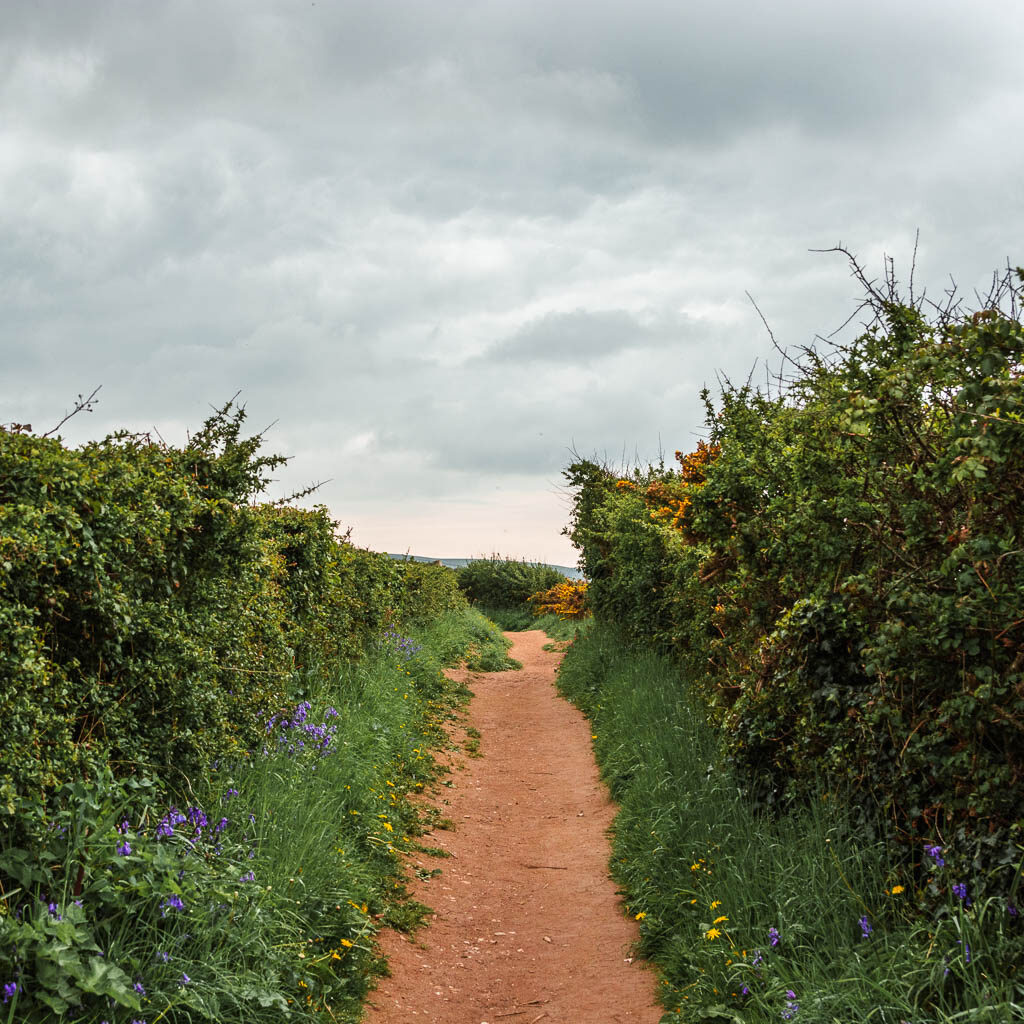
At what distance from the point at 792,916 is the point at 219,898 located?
9.56 ft

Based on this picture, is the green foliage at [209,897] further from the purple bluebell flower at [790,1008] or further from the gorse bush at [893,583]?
the gorse bush at [893,583]

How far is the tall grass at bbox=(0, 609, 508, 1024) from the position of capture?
3490mm

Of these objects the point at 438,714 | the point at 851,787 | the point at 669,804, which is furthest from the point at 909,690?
the point at 438,714

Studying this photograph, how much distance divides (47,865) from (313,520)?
5.68 m

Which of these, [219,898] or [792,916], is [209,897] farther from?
[792,916]

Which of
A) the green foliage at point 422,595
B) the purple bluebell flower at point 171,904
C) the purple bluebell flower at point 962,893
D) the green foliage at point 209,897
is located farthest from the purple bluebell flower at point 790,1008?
the green foliage at point 422,595

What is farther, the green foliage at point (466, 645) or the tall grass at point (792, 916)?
the green foliage at point (466, 645)

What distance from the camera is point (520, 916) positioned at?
20.9ft

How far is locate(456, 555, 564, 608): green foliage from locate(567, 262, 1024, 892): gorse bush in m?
31.9

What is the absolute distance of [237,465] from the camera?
6.14 m

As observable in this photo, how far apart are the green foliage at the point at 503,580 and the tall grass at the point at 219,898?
107 feet

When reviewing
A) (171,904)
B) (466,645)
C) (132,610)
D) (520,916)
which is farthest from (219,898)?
(466,645)

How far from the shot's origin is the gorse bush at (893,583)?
3.97 meters

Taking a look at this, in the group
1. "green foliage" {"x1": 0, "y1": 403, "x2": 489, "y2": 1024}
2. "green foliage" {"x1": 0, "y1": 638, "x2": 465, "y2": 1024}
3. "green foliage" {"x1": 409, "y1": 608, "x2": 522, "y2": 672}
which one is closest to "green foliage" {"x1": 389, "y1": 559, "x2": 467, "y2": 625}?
"green foliage" {"x1": 409, "y1": 608, "x2": 522, "y2": 672}
